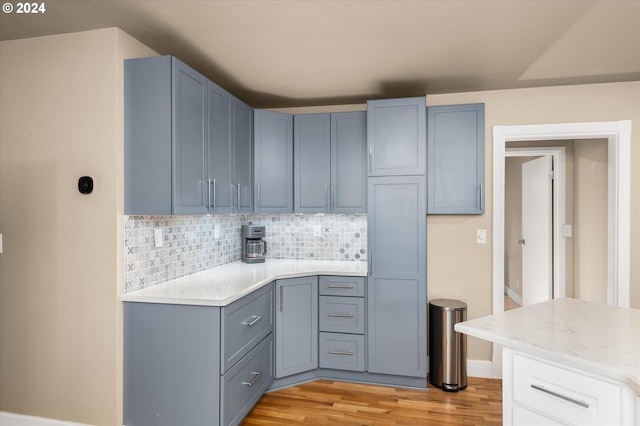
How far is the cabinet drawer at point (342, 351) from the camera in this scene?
119 inches

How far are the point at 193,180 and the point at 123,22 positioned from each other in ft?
3.19

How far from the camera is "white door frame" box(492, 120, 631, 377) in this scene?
2949mm

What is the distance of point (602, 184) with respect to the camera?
3395 mm

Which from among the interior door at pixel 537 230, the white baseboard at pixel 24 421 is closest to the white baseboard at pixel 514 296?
the interior door at pixel 537 230

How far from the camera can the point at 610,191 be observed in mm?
3061

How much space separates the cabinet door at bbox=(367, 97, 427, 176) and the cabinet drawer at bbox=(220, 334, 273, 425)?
167 cm

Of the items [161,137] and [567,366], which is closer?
[567,366]

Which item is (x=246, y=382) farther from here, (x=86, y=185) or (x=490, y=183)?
(x=490, y=183)

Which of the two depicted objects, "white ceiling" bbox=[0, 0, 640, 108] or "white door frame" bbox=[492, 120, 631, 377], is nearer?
"white ceiling" bbox=[0, 0, 640, 108]

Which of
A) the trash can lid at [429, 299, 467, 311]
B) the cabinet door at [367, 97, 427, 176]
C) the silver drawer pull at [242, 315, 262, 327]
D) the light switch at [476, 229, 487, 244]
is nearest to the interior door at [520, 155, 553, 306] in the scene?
the light switch at [476, 229, 487, 244]

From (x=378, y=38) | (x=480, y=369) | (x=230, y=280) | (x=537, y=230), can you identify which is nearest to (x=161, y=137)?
(x=230, y=280)

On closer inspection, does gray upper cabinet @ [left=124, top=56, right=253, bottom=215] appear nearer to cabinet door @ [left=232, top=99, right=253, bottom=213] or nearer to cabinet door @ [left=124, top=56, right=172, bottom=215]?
cabinet door @ [left=124, top=56, right=172, bottom=215]

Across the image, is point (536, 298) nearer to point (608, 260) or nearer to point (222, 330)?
point (608, 260)

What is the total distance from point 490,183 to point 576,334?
6.60ft
